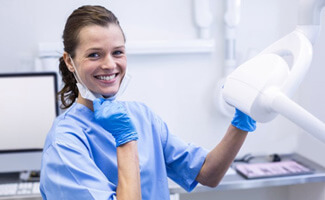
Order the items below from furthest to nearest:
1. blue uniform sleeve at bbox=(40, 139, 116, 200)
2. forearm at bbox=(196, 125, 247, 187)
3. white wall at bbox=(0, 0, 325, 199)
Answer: white wall at bbox=(0, 0, 325, 199) → forearm at bbox=(196, 125, 247, 187) → blue uniform sleeve at bbox=(40, 139, 116, 200)

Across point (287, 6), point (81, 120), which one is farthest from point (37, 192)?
point (287, 6)

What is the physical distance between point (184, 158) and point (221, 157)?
14cm

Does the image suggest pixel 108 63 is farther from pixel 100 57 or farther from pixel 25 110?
pixel 25 110

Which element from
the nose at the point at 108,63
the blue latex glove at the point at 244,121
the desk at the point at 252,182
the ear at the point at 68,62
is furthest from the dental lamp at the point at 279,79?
the desk at the point at 252,182

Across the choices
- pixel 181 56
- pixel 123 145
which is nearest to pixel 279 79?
pixel 123 145

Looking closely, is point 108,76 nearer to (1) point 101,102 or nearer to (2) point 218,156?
(1) point 101,102

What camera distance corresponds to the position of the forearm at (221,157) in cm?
121

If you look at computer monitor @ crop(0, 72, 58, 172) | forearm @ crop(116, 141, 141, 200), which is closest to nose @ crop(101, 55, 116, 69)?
forearm @ crop(116, 141, 141, 200)

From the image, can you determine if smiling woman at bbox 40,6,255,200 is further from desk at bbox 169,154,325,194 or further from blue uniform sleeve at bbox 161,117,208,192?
desk at bbox 169,154,325,194

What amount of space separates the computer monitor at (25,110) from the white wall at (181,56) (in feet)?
0.57

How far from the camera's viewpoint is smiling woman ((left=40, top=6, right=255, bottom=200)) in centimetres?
98

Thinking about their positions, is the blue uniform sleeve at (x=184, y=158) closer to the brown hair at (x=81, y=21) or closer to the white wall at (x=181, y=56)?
the brown hair at (x=81, y=21)

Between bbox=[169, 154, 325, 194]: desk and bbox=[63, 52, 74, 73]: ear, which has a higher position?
bbox=[63, 52, 74, 73]: ear

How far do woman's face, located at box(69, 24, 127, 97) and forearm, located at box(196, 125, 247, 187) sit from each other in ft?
1.29
